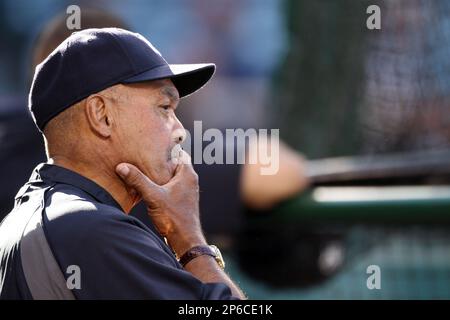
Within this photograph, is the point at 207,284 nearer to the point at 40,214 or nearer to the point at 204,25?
the point at 40,214

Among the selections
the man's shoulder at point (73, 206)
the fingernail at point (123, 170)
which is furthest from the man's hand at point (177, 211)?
the man's shoulder at point (73, 206)

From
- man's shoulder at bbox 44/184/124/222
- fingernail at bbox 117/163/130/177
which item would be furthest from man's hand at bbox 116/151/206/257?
man's shoulder at bbox 44/184/124/222

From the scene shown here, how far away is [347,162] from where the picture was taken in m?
4.64

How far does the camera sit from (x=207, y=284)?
217cm

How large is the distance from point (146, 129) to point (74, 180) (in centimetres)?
21

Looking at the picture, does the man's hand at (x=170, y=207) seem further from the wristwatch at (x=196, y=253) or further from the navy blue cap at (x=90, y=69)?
the navy blue cap at (x=90, y=69)

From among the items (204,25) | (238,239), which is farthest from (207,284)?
(204,25)

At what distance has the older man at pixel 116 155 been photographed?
2.17 metres

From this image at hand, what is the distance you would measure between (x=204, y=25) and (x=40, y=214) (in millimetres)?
6723

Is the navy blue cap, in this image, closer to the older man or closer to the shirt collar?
the older man

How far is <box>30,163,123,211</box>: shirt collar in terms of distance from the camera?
230 centimetres

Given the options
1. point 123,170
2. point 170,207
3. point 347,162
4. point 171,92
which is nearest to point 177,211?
point 170,207

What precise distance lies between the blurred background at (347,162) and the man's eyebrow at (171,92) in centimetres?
142

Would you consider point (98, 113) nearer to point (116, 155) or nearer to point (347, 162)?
point (116, 155)
